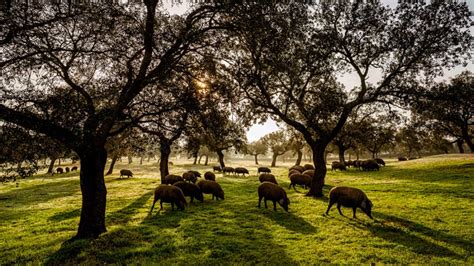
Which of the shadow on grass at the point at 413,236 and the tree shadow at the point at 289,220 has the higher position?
the tree shadow at the point at 289,220

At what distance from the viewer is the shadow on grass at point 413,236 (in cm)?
1046

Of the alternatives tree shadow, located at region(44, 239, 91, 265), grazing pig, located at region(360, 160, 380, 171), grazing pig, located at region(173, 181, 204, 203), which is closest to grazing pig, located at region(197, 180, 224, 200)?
grazing pig, located at region(173, 181, 204, 203)

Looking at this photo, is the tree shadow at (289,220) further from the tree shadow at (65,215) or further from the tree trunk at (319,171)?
the tree shadow at (65,215)

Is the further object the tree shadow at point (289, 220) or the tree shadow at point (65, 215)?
the tree shadow at point (65, 215)

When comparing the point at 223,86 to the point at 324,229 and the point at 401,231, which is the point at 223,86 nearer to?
the point at 324,229

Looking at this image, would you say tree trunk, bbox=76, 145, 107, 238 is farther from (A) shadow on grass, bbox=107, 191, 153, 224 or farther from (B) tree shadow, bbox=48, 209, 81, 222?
(B) tree shadow, bbox=48, 209, 81, 222

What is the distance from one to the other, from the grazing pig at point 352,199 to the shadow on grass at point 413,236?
86cm

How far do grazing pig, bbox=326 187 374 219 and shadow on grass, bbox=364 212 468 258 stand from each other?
2.82ft

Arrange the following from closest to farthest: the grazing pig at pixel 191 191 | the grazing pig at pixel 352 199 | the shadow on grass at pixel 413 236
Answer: the shadow on grass at pixel 413 236
the grazing pig at pixel 352 199
the grazing pig at pixel 191 191

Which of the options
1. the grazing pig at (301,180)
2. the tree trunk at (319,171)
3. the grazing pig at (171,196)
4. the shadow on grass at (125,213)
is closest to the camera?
the shadow on grass at (125,213)

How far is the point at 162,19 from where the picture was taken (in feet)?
42.3

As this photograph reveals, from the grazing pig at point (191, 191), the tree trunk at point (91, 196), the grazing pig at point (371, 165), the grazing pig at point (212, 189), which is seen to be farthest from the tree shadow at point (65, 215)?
the grazing pig at point (371, 165)

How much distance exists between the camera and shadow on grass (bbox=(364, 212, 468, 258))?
10.5 meters

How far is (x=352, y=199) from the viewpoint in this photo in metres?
15.3
